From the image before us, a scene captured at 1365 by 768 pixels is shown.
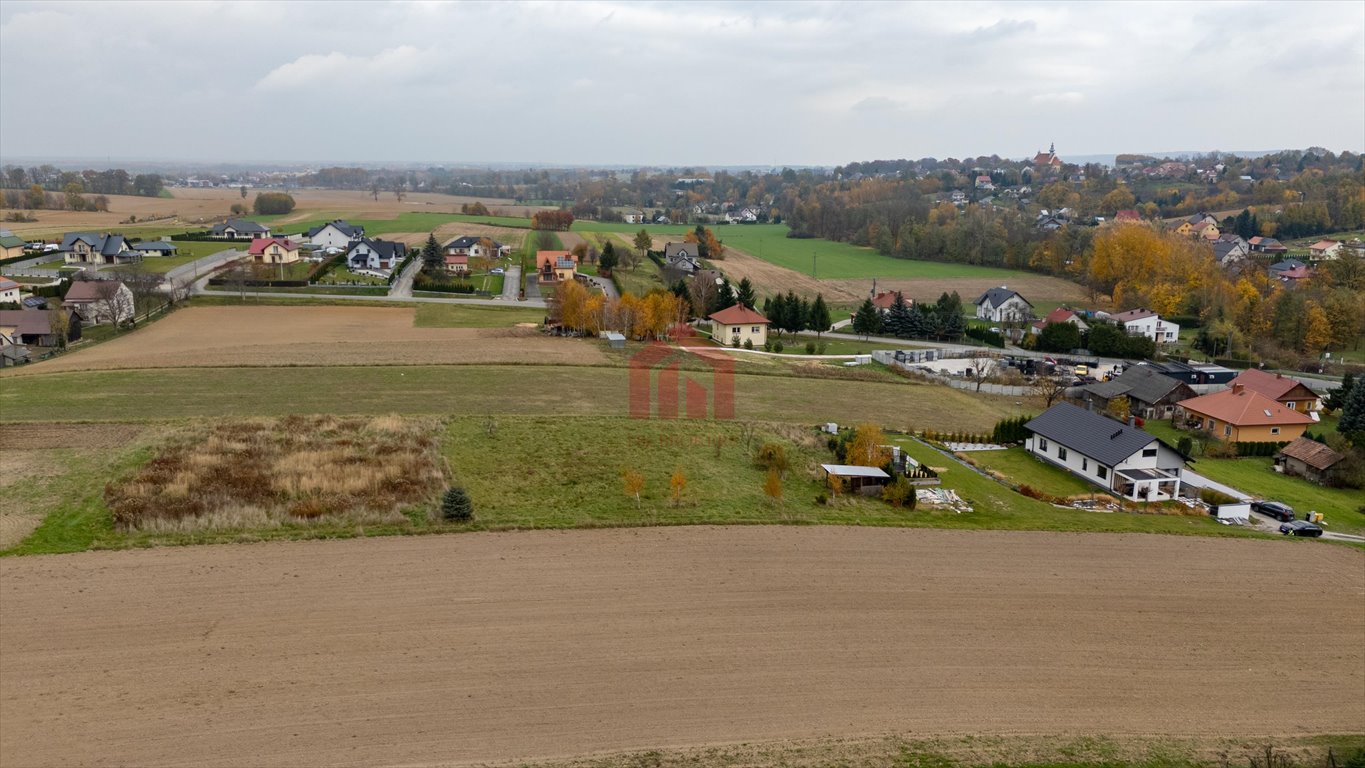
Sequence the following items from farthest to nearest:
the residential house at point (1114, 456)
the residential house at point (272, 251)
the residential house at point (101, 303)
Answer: the residential house at point (272, 251), the residential house at point (101, 303), the residential house at point (1114, 456)

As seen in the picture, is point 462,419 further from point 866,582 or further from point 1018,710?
point 1018,710

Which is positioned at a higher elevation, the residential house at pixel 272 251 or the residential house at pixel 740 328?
the residential house at pixel 272 251

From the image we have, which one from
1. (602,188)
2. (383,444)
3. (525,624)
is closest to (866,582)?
(525,624)

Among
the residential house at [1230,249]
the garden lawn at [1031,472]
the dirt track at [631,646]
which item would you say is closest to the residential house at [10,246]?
the dirt track at [631,646]

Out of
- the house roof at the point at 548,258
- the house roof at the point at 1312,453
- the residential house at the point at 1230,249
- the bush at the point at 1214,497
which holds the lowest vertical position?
the bush at the point at 1214,497

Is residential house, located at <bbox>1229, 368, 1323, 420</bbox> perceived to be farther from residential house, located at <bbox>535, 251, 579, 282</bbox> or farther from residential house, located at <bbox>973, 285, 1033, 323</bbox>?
residential house, located at <bbox>535, 251, 579, 282</bbox>

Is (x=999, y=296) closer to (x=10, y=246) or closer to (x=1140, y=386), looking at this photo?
(x=1140, y=386)

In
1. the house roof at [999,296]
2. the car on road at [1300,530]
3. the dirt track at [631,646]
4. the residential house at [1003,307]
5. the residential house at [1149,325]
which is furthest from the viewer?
the house roof at [999,296]

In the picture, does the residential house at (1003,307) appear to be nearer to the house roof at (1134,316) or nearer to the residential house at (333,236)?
the house roof at (1134,316)
